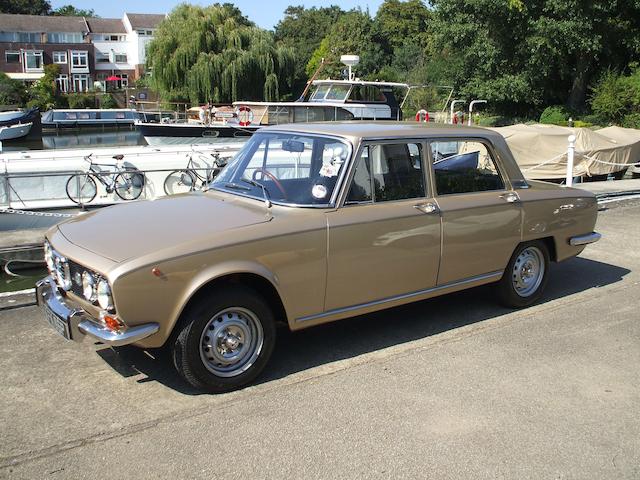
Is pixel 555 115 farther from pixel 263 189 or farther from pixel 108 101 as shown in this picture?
pixel 108 101

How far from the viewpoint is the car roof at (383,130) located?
198 inches

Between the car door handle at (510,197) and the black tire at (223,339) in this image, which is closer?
the black tire at (223,339)

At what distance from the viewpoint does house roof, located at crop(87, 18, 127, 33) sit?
82625 millimetres

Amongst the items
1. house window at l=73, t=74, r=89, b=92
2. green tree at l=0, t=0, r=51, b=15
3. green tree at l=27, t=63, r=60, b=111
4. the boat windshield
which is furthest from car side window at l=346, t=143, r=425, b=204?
green tree at l=0, t=0, r=51, b=15

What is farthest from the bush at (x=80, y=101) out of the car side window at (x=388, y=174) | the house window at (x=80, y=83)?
the car side window at (x=388, y=174)

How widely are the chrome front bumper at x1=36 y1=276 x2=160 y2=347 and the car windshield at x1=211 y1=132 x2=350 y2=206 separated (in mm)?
1505

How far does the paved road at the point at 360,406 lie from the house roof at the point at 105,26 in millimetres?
85614

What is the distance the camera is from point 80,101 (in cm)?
6331

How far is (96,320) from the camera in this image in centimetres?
399

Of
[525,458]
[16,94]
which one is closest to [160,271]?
[525,458]

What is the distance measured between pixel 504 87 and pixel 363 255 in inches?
1232

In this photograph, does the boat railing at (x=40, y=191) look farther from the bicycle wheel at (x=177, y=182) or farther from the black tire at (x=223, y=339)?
the black tire at (x=223, y=339)

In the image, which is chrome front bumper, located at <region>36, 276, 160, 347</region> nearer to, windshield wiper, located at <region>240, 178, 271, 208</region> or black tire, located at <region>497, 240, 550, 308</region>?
windshield wiper, located at <region>240, 178, 271, 208</region>

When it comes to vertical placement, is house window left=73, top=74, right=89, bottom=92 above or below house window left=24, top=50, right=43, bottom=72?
below
